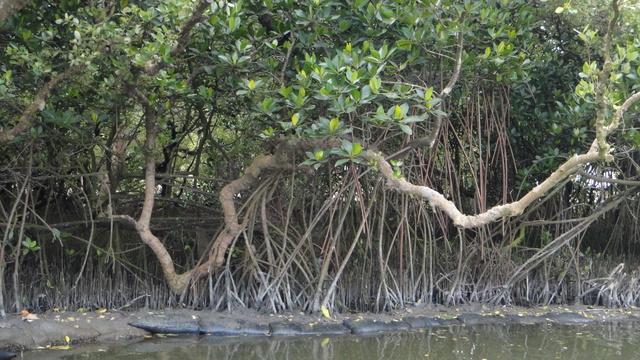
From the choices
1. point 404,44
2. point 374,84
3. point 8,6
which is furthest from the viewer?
point 404,44

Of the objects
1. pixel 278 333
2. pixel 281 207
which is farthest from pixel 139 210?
pixel 278 333

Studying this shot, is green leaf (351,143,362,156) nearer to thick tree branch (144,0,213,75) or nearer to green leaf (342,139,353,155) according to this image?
green leaf (342,139,353,155)

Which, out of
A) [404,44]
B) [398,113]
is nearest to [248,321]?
[398,113]

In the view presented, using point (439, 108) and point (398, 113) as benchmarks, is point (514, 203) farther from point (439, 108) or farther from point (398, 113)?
point (439, 108)

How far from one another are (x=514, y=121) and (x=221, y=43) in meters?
3.10

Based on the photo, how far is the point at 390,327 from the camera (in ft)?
17.3

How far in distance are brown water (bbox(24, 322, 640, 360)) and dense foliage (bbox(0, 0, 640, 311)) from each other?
0.60m

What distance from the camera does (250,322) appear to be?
509cm

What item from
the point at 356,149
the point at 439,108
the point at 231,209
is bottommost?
the point at 231,209

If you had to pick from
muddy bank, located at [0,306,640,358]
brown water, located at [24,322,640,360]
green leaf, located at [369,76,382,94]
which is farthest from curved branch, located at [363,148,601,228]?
muddy bank, located at [0,306,640,358]

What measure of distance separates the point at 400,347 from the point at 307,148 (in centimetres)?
161

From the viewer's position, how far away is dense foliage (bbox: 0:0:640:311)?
4.27m

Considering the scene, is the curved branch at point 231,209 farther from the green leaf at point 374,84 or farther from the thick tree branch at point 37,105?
the thick tree branch at point 37,105

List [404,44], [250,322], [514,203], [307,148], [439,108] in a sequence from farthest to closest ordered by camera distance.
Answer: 1. [250,322]
2. [307,148]
3. [439,108]
4. [404,44]
5. [514,203]
